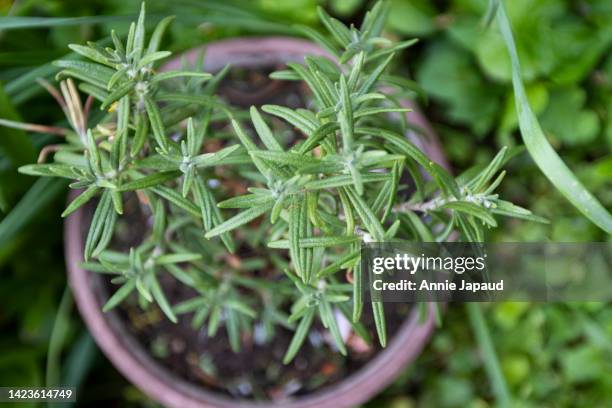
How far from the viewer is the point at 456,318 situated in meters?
1.65

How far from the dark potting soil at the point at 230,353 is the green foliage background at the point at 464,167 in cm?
21

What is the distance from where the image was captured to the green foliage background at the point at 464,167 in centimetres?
148

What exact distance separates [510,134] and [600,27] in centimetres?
32

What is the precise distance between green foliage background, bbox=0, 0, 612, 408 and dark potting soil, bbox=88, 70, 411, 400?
210mm

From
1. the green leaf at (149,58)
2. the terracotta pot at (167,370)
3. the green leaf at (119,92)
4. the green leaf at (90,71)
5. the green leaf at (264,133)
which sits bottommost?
the terracotta pot at (167,370)

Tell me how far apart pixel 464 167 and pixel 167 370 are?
0.91 m

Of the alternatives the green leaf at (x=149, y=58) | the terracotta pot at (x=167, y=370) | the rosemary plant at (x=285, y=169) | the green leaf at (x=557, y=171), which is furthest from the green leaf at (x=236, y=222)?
the terracotta pot at (x=167, y=370)

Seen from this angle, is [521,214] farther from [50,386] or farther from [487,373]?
[50,386]

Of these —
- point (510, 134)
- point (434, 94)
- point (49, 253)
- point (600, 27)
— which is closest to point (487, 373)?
point (510, 134)

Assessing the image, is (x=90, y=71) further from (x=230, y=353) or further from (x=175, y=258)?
(x=230, y=353)

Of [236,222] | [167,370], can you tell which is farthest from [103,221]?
[167,370]

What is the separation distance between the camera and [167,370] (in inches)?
53.2

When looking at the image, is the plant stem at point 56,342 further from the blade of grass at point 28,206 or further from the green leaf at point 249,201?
the green leaf at point 249,201

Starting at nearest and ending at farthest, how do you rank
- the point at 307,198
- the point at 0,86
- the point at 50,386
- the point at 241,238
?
the point at 307,198 → the point at 0,86 → the point at 241,238 → the point at 50,386
